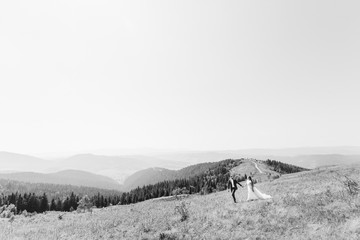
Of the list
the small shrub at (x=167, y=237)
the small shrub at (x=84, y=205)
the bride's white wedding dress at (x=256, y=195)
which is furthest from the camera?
the small shrub at (x=84, y=205)

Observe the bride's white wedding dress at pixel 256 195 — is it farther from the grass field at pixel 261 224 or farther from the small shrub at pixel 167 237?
the small shrub at pixel 167 237

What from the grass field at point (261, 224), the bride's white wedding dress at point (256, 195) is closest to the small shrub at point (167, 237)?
the grass field at point (261, 224)

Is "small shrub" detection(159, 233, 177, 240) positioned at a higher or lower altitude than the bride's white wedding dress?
lower

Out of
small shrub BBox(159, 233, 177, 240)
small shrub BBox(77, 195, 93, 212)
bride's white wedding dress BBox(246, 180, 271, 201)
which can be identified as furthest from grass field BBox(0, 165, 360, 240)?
small shrub BBox(77, 195, 93, 212)

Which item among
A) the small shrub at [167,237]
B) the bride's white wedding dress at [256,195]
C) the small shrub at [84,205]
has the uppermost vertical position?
the bride's white wedding dress at [256,195]

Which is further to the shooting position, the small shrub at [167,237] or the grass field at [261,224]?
the small shrub at [167,237]

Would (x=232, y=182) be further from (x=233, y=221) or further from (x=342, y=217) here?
(x=342, y=217)

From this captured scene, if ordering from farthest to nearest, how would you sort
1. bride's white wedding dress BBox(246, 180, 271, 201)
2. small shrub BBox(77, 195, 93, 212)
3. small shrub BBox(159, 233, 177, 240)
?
small shrub BBox(77, 195, 93, 212), bride's white wedding dress BBox(246, 180, 271, 201), small shrub BBox(159, 233, 177, 240)

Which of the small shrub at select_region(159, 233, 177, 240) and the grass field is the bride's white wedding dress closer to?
the grass field

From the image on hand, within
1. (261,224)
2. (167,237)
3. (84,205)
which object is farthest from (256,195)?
(84,205)

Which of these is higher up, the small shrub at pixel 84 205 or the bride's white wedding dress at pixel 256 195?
the bride's white wedding dress at pixel 256 195

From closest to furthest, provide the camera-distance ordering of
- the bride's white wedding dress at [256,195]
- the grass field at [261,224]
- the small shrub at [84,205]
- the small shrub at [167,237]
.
Answer: the grass field at [261,224] < the small shrub at [167,237] < the bride's white wedding dress at [256,195] < the small shrub at [84,205]

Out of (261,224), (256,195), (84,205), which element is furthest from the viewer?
(84,205)

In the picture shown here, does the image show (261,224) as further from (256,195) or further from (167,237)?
(256,195)
